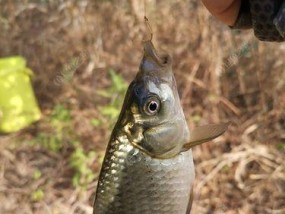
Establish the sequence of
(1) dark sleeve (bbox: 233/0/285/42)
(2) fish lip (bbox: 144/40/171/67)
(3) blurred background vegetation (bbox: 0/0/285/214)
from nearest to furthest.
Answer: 1. (1) dark sleeve (bbox: 233/0/285/42)
2. (2) fish lip (bbox: 144/40/171/67)
3. (3) blurred background vegetation (bbox: 0/0/285/214)

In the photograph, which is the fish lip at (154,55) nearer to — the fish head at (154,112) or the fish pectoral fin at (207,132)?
the fish head at (154,112)

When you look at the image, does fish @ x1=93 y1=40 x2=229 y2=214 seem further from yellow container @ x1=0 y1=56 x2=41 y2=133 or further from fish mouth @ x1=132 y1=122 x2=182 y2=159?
yellow container @ x1=0 y1=56 x2=41 y2=133

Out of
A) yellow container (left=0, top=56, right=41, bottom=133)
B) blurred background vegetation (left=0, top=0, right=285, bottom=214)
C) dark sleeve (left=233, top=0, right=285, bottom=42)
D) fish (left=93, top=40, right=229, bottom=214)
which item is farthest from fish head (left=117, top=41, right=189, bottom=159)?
yellow container (left=0, top=56, right=41, bottom=133)

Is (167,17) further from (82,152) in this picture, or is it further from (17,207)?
(17,207)

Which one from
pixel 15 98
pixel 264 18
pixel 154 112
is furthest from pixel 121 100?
pixel 264 18

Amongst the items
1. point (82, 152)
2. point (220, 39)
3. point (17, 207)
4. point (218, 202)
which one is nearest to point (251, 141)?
point (218, 202)

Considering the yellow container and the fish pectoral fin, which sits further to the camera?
the yellow container

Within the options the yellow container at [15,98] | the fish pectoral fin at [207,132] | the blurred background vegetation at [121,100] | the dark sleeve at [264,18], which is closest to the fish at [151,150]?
the fish pectoral fin at [207,132]
